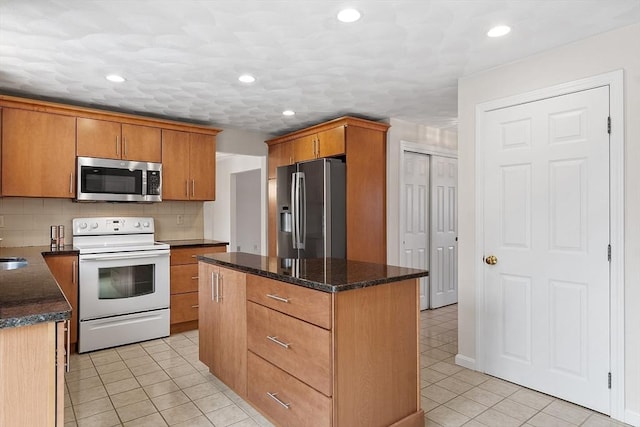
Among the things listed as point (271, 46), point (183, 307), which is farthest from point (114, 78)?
point (183, 307)

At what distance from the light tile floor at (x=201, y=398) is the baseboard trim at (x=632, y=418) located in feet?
0.31

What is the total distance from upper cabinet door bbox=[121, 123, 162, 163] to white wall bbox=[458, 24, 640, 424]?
3.08 meters

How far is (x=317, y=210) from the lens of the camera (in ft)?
14.0

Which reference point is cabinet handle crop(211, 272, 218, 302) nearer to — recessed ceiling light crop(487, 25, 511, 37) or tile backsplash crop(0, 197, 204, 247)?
tile backsplash crop(0, 197, 204, 247)

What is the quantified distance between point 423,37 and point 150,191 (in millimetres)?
3108

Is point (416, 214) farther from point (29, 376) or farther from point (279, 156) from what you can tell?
point (29, 376)

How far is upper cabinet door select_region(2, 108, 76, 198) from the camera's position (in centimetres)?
342

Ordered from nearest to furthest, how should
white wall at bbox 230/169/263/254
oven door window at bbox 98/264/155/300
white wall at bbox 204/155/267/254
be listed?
oven door window at bbox 98/264/155/300 → white wall at bbox 230/169/263/254 → white wall at bbox 204/155/267/254

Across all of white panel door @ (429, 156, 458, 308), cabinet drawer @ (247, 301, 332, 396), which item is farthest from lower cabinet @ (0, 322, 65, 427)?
white panel door @ (429, 156, 458, 308)

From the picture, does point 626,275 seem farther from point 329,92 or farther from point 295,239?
point 295,239

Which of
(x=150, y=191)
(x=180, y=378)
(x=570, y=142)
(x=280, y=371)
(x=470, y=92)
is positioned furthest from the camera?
(x=150, y=191)

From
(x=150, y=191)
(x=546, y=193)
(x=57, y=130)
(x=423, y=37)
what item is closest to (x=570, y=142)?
(x=546, y=193)

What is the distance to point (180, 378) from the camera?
9.66 ft

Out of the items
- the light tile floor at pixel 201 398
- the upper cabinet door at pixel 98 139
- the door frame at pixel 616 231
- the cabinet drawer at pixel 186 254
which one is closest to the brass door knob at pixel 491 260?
the door frame at pixel 616 231
